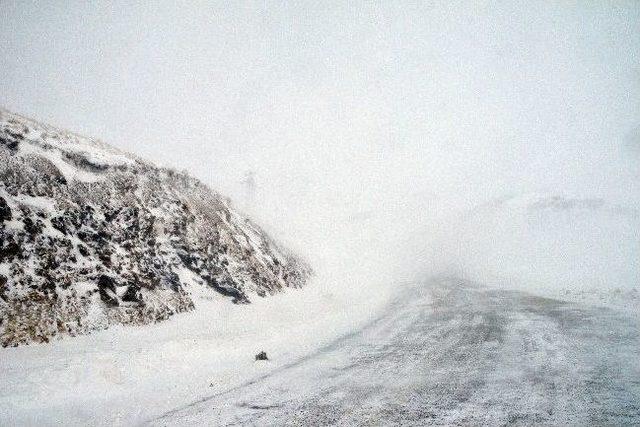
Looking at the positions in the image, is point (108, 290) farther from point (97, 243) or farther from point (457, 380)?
point (457, 380)

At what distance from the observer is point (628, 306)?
15781 mm

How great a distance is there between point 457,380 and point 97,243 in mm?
11708

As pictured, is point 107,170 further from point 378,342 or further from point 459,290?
point 459,290

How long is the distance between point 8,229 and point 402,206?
405ft

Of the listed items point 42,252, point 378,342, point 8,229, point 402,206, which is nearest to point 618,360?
point 378,342

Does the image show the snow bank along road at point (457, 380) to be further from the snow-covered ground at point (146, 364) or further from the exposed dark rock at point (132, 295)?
the exposed dark rock at point (132, 295)

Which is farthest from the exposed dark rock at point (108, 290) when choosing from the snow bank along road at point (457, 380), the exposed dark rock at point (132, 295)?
the snow bank along road at point (457, 380)

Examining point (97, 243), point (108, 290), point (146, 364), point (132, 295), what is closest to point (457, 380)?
point (146, 364)

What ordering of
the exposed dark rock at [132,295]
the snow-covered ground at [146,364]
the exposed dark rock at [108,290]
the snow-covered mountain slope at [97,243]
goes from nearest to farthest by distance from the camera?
the snow-covered ground at [146,364], the snow-covered mountain slope at [97,243], the exposed dark rock at [108,290], the exposed dark rock at [132,295]

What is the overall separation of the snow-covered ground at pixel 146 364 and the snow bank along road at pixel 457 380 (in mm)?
805

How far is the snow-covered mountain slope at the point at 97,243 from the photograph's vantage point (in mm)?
9834

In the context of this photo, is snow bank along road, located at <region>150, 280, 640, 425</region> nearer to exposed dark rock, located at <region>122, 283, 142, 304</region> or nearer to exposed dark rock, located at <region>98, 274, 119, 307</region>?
exposed dark rock, located at <region>122, 283, 142, 304</region>

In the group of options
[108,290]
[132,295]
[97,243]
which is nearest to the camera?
[108,290]

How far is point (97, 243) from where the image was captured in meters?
12.3
